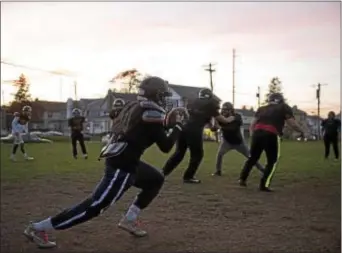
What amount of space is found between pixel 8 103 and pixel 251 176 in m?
6.75

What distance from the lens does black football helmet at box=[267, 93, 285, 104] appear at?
8445 millimetres

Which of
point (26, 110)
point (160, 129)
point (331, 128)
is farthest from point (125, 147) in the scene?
point (331, 128)

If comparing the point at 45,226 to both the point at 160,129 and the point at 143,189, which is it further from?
the point at 160,129

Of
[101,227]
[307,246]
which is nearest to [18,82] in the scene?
[101,227]

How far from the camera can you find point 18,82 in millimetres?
4711

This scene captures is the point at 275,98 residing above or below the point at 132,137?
above

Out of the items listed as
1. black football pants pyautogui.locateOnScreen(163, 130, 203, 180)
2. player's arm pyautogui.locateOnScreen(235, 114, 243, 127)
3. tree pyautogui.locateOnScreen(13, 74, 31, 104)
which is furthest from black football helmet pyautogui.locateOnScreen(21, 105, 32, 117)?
player's arm pyautogui.locateOnScreen(235, 114, 243, 127)

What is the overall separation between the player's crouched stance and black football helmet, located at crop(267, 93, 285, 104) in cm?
378

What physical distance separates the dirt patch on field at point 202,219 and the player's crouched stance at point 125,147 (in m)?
0.42

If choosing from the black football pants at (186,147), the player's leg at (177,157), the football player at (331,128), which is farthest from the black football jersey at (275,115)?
the football player at (331,128)

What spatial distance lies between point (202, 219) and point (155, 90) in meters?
2.38

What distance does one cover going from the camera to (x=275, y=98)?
8.46 meters

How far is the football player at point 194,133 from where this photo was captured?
9141mm

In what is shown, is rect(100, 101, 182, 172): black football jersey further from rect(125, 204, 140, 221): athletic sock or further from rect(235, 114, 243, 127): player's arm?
rect(235, 114, 243, 127): player's arm
